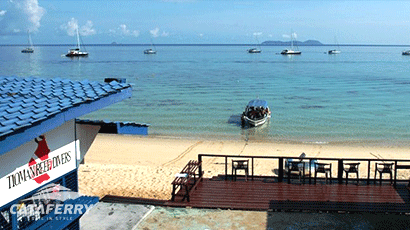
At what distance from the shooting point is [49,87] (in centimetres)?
798

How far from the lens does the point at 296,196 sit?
11336 mm

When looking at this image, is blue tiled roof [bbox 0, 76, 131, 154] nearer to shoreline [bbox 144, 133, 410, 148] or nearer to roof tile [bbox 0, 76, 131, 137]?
roof tile [bbox 0, 76, 131, 137]

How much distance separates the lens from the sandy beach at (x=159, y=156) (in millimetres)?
15584

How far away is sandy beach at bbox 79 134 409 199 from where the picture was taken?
15584 mm

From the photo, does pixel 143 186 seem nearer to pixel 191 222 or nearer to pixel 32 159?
pixel 191 222

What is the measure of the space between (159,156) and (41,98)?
16246 millimetres

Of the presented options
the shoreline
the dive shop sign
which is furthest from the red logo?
the shoreline

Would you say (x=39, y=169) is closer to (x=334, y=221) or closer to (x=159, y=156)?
(x=334, y=221)

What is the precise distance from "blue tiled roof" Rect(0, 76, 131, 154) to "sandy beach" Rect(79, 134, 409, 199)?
271 inches

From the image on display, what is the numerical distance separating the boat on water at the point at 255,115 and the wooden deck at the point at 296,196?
18481 mm

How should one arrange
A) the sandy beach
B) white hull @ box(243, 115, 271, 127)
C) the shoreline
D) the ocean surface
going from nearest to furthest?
the sandy beach < the shoreline < the ocean surface < white hull @ box(243, 115, 271, 127)

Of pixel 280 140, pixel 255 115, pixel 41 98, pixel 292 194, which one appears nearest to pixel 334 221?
pixel 292 194

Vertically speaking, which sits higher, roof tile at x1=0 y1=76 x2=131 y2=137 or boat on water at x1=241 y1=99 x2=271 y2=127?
roof tile at x1=0 y1=76 x2=131 y2=137

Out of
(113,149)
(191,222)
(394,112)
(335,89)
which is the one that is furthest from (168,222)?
(335,89)
